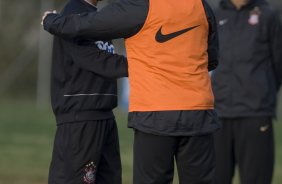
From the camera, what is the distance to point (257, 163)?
286 inches

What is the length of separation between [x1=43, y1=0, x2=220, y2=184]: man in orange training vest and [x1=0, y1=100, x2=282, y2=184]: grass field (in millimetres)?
4262

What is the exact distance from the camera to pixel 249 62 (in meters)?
7.31

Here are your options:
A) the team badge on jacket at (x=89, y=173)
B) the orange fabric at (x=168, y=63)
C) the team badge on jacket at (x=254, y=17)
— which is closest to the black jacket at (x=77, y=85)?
the team badge on jacket at (x=89, y=173)

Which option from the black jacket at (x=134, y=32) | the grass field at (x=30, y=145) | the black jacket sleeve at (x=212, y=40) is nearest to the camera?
the black jacket at (x=134, y=32)

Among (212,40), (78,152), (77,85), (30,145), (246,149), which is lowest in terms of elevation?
(30,145)

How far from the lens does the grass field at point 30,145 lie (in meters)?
10.0

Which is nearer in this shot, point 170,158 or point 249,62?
point 170,158

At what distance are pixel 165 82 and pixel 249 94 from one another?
7.22 feet

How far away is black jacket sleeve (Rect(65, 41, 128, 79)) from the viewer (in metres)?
5.60

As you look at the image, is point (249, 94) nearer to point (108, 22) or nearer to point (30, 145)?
point (108, 22)

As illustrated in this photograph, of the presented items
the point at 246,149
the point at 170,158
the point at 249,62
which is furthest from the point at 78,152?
the point at 249,62

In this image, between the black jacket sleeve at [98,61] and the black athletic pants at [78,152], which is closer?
the black jacket sleeve at [98,61]

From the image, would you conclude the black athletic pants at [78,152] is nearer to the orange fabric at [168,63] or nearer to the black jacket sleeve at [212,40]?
the orange fabric at [168,63]

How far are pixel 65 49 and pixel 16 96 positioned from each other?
58.2ft
